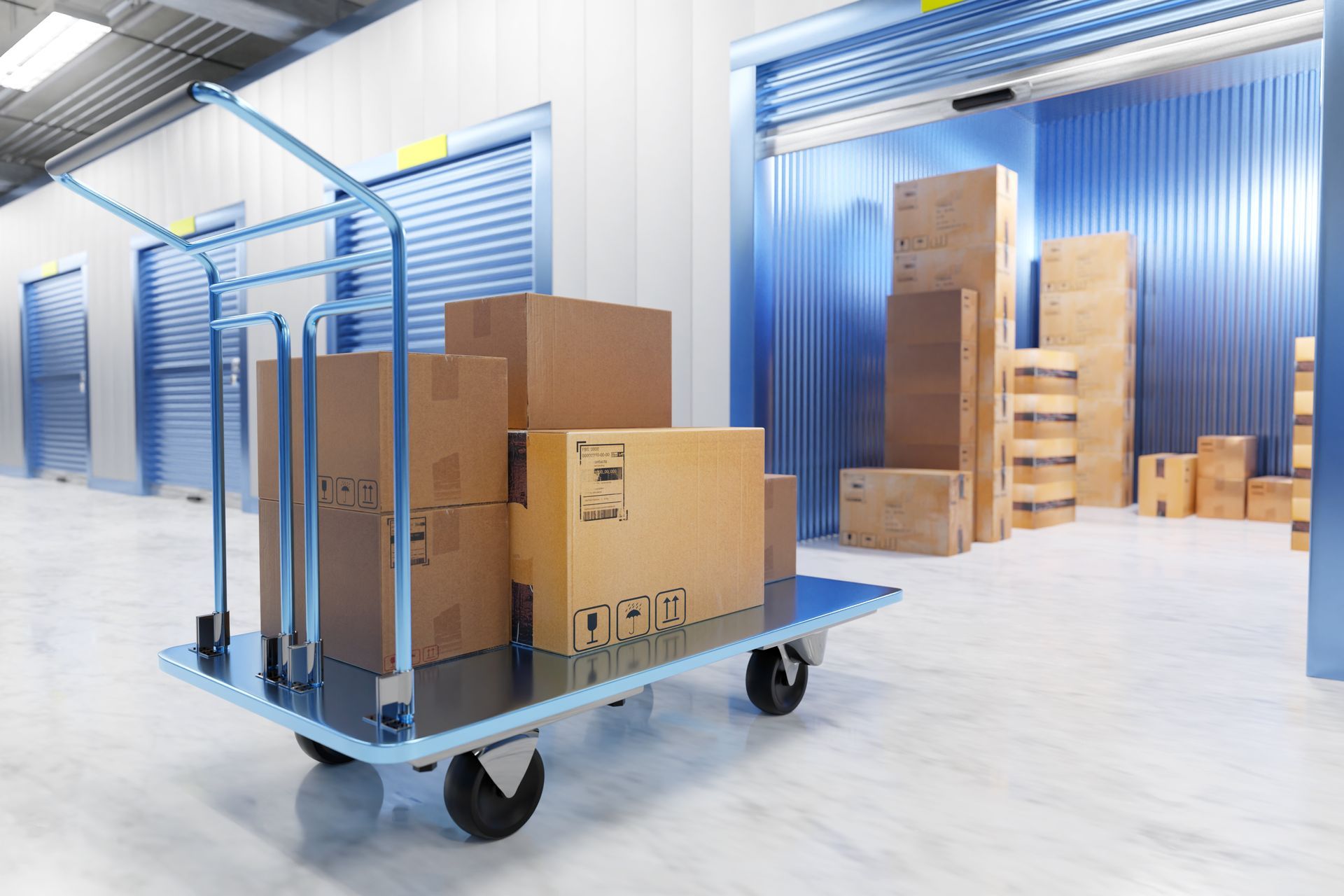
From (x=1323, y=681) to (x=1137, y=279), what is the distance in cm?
560

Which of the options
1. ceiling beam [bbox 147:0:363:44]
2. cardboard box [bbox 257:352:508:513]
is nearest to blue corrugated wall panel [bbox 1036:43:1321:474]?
ceiling beam [bbox 147:0:363:44]

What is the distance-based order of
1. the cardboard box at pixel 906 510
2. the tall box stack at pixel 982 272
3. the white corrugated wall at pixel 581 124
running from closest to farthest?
the white corrugated wall at pixel 581 124, the cardboard box at pixel 906 510, the tall box stack at pixel 982 272

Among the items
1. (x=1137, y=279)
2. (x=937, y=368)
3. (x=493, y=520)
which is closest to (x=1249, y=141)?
(x=1137, y=279)

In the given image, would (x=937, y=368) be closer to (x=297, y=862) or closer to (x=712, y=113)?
(x=712, y=113)

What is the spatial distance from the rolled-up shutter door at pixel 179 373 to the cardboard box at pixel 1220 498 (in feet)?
23.8

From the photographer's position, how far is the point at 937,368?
4.84 m

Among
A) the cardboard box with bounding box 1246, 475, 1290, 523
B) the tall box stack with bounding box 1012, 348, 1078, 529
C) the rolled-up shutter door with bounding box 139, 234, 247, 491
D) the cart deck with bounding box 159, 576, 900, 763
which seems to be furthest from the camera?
the rolled-up shutter door with bounding box 139, 234, 247, 491

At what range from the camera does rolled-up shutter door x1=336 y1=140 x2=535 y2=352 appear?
5.25m

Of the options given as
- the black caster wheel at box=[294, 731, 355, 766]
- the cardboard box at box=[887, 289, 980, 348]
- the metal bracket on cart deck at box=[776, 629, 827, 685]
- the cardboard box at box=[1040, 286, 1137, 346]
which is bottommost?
the black caster wheel at box=[294, 731, 355, 766]

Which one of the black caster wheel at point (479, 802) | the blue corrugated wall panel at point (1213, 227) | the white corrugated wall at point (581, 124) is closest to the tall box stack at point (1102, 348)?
A: the blue corrugated wall panel at point (1213, 227)

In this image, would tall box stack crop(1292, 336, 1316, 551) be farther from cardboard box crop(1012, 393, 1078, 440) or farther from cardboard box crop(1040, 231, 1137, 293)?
cardboard box crop(1040, 231, 1137, 293)

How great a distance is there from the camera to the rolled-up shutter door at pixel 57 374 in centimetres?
970

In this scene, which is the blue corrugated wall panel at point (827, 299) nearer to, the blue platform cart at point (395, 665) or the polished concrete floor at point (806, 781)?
the polished concrete floor at point (806, 781)

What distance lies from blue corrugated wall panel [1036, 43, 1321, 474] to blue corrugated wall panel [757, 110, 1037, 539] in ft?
7.43
